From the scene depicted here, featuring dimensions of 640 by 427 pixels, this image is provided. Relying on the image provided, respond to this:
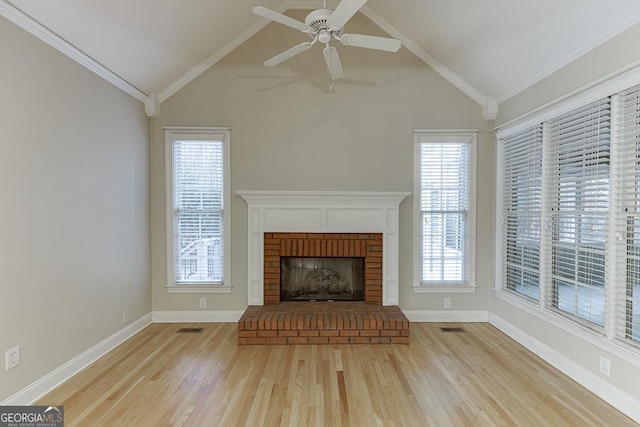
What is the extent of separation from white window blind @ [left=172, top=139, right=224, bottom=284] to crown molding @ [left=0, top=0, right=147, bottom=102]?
A: 3.10ft

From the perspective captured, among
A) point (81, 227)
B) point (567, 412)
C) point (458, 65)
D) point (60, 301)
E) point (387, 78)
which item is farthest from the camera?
point (387, 78)

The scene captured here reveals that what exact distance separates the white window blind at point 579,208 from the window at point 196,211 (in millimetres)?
3554

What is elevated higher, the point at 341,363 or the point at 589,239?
the point at 589,239

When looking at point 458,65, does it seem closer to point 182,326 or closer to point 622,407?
point 622,407

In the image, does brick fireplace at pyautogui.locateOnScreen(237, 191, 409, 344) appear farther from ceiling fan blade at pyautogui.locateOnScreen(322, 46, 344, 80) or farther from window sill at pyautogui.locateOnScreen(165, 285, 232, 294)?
ceiling fan blade at pyautogui.locateOnScreen(322, 46, 344, 80)

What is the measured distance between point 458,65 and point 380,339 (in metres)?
3.26

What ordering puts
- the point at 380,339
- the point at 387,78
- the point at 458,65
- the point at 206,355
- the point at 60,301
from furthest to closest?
the point at 387,78, the point at 458,65, the point at 380,339, the point at 206,355, the point at 60,301

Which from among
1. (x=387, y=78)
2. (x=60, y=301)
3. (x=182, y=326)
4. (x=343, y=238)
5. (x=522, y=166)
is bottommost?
(x=182, y=326)

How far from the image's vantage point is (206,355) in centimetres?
326

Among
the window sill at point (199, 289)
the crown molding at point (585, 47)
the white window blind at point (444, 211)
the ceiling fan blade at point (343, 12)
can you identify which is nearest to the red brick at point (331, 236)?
the white window blind at point (444, 211)

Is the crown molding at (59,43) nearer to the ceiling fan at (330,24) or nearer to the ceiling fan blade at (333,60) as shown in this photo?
the ceiling fan at (330,24)

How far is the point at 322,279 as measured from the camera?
14.2ft

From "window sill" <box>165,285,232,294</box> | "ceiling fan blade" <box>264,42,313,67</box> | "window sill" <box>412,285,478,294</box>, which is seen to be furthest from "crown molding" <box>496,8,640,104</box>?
"window sill" <box>165,285,232,294</box>

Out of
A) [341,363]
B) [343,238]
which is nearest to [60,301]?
[341,363]
